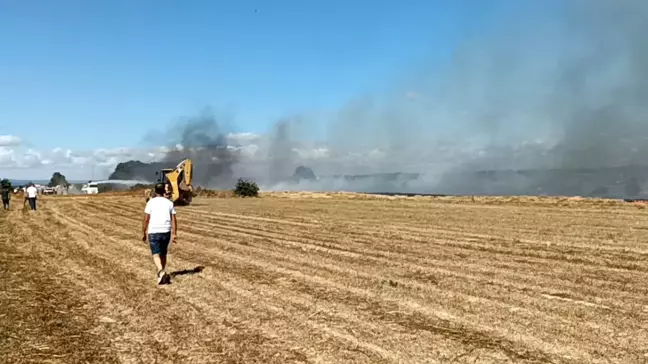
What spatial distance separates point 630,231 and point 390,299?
1588 cm

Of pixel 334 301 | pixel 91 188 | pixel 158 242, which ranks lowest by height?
pixel 334 301

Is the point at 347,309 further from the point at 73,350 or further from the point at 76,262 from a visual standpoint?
the point at 76,262

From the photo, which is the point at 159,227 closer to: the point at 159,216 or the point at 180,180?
the point at 159,216

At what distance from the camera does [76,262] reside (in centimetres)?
1653

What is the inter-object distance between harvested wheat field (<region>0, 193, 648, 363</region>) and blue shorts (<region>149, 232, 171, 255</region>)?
763 mm

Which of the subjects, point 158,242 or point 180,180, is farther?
point 180,180

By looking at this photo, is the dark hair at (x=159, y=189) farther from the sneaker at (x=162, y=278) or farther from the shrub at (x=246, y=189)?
the shrub at (x=246, y=189)

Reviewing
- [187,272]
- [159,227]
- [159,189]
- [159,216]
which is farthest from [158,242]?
[187,272]

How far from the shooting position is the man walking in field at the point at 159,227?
1280 centimetres

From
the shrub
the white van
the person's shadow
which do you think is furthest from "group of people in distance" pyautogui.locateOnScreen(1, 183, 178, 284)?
the white van

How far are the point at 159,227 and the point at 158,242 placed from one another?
1.12 feet

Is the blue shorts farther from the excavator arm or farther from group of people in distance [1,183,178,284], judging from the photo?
the excavator arm

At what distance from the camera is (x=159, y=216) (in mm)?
12820

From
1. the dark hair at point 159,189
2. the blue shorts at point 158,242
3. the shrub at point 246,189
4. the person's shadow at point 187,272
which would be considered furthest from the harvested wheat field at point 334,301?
the shrub at point 246,189
